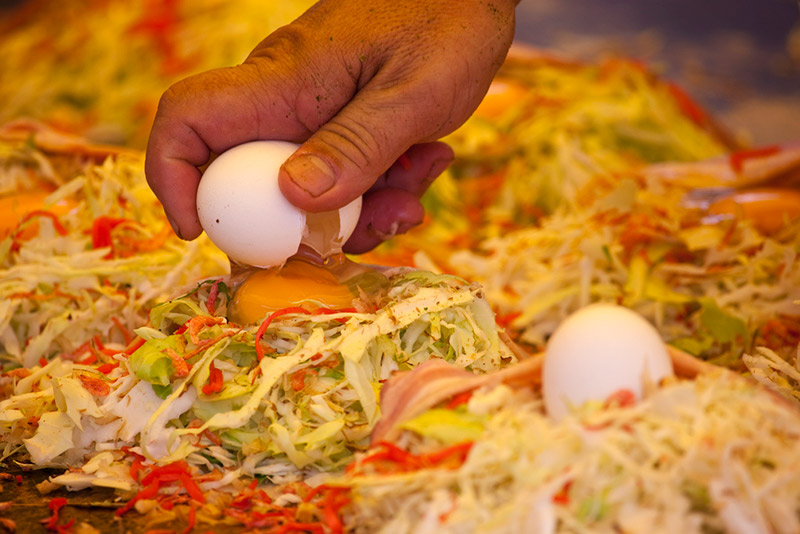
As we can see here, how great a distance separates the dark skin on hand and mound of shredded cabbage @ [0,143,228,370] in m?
0.32

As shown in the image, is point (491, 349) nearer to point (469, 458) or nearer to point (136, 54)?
point (469, 458)

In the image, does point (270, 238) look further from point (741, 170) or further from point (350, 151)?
point (741, 170)

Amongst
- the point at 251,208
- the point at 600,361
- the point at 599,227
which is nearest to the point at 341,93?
the point at 251,208

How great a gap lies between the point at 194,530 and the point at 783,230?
1572 millimetres

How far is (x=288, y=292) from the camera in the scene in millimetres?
1101

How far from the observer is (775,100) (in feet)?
12.3

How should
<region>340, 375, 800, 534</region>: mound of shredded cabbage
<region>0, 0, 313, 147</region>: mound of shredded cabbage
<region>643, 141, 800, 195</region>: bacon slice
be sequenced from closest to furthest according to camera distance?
<region>340, 375, 800, 534</region>: mound of shredded cabbage
<region>643, 141, 800, 195</region>: bacon slice
<region>0, 0, 313, 147</region>: mound of shredded cabbage

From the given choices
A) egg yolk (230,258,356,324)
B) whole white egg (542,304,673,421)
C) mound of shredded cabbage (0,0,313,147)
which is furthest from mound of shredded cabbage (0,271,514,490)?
mound of shredded cabbage (0,0,313,147)

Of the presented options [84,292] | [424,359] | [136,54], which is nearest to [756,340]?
[424,359]

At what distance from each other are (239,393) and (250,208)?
0.24m

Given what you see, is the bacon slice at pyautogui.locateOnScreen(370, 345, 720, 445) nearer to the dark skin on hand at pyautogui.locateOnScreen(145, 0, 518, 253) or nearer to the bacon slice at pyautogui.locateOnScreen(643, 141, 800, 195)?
the dark skin on hand at pyautogui.locateOnScreen(145, 0, 518, 253)

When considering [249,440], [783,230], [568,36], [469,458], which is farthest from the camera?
[568,36]

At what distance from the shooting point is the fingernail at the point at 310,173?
982 millimetres

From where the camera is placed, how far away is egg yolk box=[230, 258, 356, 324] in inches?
43.0
